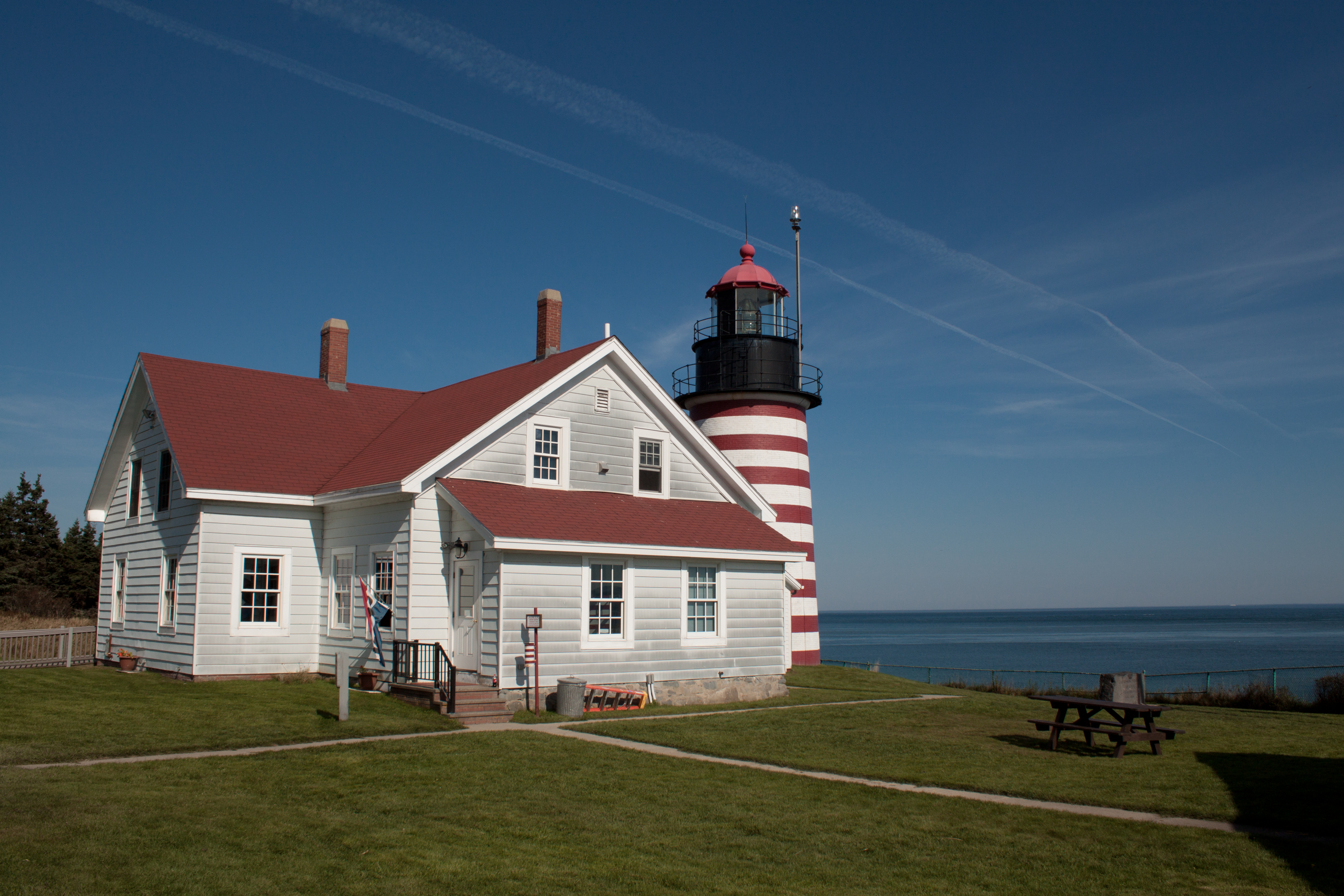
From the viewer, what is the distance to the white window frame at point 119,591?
22.6 meters

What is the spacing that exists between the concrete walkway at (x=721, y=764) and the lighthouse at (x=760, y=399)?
32.1ft

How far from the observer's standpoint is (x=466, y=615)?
18.0 m

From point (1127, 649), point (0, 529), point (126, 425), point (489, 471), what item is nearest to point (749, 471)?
point (489, 471)

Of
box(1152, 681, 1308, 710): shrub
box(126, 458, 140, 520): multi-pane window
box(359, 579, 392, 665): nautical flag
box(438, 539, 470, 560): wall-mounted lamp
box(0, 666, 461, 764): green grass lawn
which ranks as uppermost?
box(126, 458, 140, 520): multi-pane window

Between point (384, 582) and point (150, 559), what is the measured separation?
6099mm

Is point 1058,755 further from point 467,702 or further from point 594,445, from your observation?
point 594,445

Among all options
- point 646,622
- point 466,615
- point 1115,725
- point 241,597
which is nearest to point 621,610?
point 646,622

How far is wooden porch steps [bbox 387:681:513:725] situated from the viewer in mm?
15945

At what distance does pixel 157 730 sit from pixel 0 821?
540cm

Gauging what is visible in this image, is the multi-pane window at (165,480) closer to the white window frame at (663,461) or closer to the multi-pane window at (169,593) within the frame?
the multi-pane window at (169,593)

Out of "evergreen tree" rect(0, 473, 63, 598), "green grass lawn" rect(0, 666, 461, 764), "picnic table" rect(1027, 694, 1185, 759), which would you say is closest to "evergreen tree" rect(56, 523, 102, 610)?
"evergreen tree" rect(0, 473, 63, 598)

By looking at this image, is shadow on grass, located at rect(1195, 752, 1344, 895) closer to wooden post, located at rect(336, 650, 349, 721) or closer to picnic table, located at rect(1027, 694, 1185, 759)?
picnic table, located at rect(1027, 694, 1185, 759)

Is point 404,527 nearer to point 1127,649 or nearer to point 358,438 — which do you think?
point 358,438

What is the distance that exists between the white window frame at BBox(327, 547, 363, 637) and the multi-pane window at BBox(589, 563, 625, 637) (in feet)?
14.8
